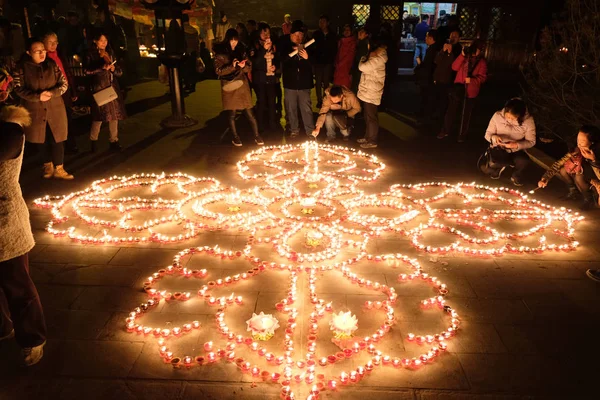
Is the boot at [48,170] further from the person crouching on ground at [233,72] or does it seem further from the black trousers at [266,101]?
the black trousers at [266,101]

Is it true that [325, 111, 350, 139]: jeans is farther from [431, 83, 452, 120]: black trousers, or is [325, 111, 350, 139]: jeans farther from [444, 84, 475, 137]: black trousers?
[431, 83, 452, 120]: black trousers

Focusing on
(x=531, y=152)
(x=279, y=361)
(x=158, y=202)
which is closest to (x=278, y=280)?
(x=279, y=361)

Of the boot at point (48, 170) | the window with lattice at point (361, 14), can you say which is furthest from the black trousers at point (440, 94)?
the boot at point (48, 170)

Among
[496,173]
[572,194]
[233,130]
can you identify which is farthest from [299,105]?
[572,194]

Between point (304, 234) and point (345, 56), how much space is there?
5100mm

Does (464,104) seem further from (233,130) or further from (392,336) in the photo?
(392,336)

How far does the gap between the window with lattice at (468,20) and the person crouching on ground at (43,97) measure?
12390 millimetres

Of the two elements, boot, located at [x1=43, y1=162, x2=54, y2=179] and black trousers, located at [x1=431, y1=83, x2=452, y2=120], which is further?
black trousers, located at [x1=431, y1=83, x2=452, y2=120]

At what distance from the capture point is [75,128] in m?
9.27

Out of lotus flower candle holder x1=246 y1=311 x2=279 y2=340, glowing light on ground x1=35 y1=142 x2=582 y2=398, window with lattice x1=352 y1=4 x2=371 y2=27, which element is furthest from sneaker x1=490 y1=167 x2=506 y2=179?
window with lattice x1=352 y1=4 x2=371 y2=27

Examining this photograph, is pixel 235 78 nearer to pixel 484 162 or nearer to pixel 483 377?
pixel 484 162

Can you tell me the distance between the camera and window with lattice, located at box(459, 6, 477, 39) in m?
15.0

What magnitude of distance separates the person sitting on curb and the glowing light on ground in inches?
26.9

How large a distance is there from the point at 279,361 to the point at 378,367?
0.68 metres
